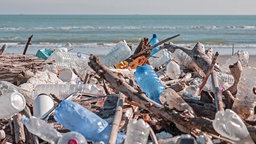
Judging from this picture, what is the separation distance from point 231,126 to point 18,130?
1309mm

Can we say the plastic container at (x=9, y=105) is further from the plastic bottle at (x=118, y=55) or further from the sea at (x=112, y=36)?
the sea at (x=112, y=36)

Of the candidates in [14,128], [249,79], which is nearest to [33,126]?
[14,128]

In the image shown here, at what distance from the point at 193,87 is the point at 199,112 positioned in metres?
0.67

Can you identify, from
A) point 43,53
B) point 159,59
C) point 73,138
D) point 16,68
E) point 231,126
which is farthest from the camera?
point 43,53

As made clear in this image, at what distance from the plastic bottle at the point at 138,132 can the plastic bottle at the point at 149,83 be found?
73cm

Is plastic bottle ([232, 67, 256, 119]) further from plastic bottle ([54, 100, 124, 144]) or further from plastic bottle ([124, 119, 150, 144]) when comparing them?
plastic bottle ([54, 100, 124, 144])

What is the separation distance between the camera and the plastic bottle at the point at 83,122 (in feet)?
9.71

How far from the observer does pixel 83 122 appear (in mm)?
3023

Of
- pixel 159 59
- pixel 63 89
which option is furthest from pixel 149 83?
pixel 159 59

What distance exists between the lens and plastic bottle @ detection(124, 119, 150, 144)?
279 cm

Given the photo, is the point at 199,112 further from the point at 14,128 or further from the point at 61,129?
the point at 14,128

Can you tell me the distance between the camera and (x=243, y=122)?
2.72m

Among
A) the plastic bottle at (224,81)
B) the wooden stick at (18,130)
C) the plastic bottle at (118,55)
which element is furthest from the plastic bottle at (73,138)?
the plastic bottle at (118,55)

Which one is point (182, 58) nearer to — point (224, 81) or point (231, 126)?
point (224, 81)
